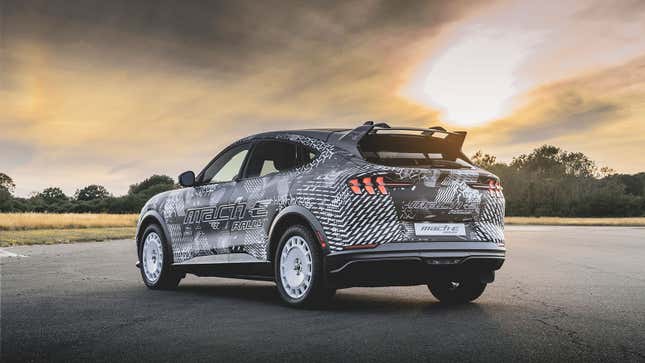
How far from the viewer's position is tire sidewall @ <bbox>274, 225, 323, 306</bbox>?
7.52m

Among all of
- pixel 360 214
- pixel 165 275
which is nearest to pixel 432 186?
pixel 360 214

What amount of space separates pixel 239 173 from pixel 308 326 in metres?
2.89

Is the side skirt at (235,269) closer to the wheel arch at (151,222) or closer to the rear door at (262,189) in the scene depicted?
the rear door at (262,189)

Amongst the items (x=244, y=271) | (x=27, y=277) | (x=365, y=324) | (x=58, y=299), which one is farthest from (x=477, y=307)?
(x=27, y=277)

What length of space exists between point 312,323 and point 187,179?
11.6 feet

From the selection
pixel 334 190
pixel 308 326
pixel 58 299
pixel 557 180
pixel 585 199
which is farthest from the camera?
pixel 557 180

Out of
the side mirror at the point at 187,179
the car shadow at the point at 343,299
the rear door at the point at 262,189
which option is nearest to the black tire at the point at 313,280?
the car shadow at the point at 343,299

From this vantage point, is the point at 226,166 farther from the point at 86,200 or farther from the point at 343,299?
the point at 86,200

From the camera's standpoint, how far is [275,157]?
8.61 m

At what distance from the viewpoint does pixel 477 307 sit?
8328 mm

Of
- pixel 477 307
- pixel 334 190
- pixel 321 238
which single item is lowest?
pixel 477 307

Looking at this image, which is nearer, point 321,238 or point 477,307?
point 321,238

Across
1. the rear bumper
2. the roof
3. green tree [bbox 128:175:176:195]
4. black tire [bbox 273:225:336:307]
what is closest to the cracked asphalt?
black tire [bbox 273:225:336:307]

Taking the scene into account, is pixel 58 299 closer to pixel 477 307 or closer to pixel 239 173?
pixel 239 173
